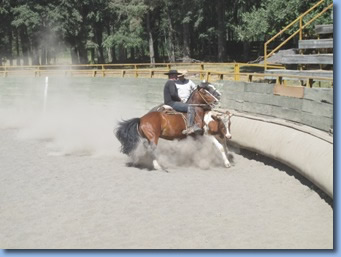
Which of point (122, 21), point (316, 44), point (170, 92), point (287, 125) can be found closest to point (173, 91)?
point (170, 92)

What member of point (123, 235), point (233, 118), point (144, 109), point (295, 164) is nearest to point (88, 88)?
point (144, 109)

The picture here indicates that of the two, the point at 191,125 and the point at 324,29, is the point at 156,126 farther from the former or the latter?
the point at 324,29

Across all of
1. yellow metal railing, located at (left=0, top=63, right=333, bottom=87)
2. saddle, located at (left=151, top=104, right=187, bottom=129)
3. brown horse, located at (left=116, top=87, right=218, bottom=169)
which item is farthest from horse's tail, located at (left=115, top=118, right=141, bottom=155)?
yellow metal railing, located at (left=0, top=63, right=333, bottom=87)

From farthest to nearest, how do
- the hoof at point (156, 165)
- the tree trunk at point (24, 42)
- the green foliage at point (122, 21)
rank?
the tree trunk at point (24, 42) → the green foliage at point (122, 21) → the hoof at point (156, 165)

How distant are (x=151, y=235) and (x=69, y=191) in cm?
327

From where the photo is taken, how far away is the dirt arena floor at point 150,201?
7.28 metres

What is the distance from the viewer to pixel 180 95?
12.8 meters

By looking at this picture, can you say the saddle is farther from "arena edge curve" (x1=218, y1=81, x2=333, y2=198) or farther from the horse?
"arena edge curve" (x1=218, y1=81, x2=333, y2=198)

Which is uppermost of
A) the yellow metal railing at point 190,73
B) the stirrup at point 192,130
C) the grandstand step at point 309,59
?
the grandstand step at point 309,59

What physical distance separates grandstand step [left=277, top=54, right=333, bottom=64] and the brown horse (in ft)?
15.0

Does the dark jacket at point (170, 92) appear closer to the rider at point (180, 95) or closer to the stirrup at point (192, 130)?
the rider at point (180, 95)

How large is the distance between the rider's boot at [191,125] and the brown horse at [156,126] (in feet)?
0.37

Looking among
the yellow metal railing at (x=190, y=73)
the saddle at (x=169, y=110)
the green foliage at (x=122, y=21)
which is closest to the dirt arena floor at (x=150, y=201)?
the saddle at (x=169, y=110)

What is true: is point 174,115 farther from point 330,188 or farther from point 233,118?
point 330,188
